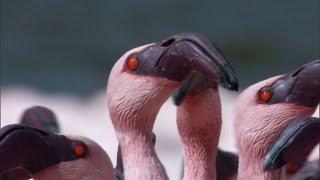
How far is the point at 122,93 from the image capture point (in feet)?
8.42

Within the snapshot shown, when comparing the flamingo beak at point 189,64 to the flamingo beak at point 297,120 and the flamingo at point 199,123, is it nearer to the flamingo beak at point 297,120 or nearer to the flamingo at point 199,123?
the flamingo at point 199,123

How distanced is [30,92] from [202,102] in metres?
3.15

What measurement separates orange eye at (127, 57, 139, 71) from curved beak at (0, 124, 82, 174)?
31 cm

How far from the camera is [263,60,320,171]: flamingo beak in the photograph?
A: 2.44 metres

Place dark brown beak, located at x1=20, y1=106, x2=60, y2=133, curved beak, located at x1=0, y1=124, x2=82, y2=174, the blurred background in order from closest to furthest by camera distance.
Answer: curved beak, located at x1=0, y1=124, x2=82, y2=174 → dark brown beak, located at x1=20, y1=106, x2=60, y2=133 → the blurred background

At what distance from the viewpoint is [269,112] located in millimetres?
2602

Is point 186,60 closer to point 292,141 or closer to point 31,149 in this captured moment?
point 292,141

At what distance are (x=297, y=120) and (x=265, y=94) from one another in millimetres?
165

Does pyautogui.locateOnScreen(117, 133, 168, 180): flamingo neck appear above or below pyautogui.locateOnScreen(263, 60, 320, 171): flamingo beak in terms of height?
below

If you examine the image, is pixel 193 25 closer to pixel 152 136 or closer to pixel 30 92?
pixel 30 92

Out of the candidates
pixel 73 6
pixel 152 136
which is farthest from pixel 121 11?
pixel 152 136

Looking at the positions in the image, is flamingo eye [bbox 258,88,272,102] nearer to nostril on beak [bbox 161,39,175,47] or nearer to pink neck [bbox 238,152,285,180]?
pink neck [bbox 238,152,285,180]

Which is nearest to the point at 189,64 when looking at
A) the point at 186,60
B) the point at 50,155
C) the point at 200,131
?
the point at 186,60

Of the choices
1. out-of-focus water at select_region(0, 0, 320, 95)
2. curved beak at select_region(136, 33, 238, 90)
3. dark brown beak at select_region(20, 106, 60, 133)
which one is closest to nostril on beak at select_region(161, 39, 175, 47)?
curved beak at select_region(136, 33, 238, 90)
